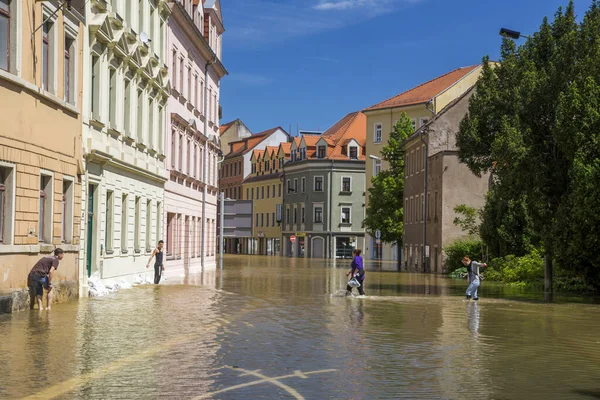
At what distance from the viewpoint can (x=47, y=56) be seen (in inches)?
951

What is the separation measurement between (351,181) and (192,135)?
59.2 metres

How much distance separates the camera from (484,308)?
26.2 metres

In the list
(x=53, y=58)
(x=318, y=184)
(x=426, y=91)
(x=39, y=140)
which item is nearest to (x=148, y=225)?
(x=53, y=58)

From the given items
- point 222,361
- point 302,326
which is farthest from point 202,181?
point 222,361

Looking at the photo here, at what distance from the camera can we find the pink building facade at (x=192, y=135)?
148 feet

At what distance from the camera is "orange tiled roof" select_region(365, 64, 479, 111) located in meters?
86.9

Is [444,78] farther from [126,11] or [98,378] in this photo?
Result: [98,378]

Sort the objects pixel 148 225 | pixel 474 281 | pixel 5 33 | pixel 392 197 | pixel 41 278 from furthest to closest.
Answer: pixel 392 197, pixel 148 225, pixel 474 281, pixel 41 278, pixel 5 33

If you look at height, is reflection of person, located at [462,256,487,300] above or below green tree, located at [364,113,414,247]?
below

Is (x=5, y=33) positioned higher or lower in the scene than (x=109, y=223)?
higher

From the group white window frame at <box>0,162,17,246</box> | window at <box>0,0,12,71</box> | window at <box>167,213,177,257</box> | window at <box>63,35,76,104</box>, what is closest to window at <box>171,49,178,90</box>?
window at <box>167,213,177,257</box>

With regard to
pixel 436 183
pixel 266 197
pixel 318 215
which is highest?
pixel 266 197

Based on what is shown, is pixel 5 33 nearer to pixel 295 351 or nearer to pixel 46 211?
pixel 46 211

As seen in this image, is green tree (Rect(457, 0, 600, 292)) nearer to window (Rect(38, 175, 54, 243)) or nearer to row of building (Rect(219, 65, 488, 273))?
window (Rect(38, 175, 54, 243))
